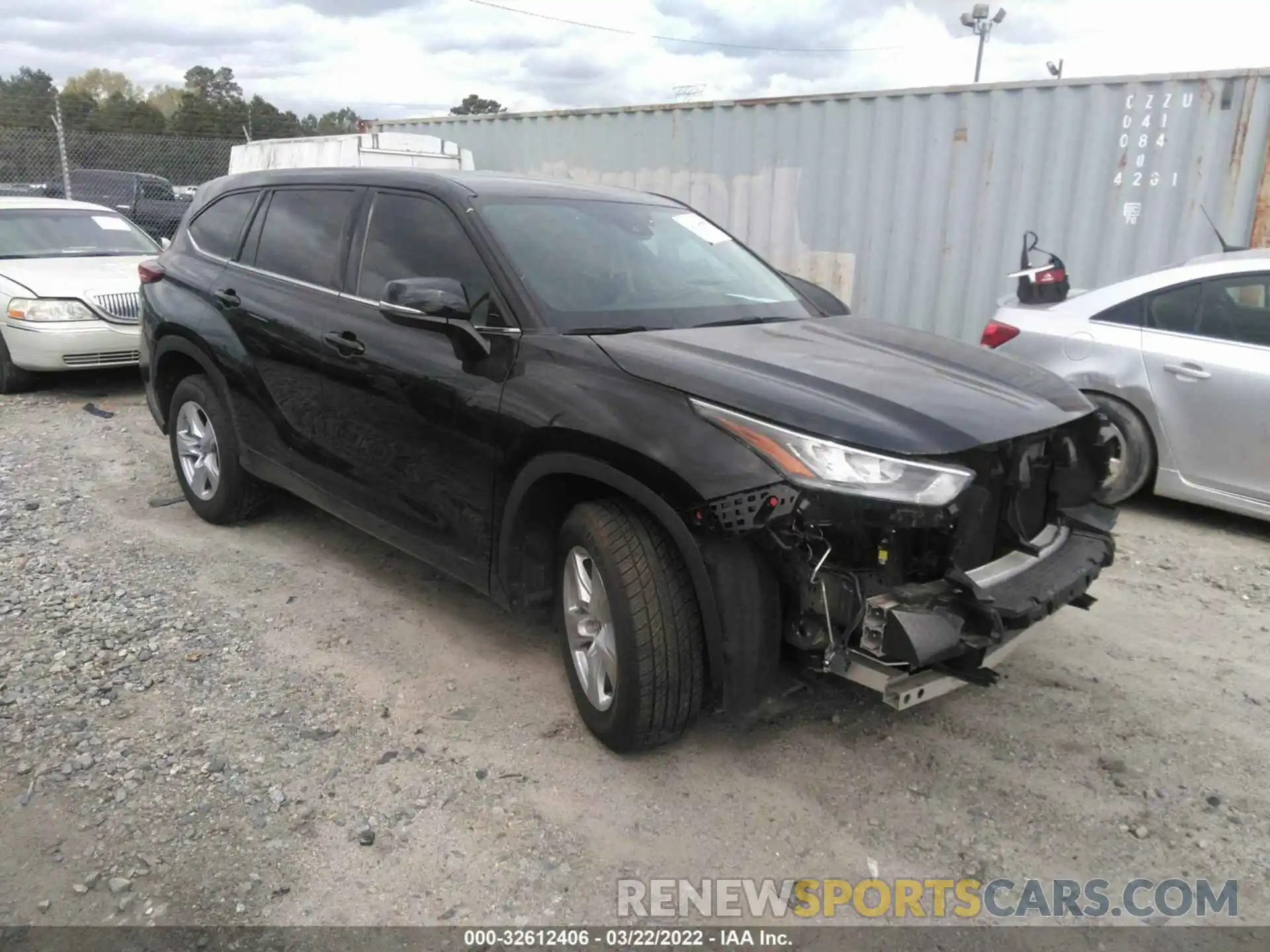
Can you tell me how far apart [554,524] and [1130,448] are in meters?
3.78

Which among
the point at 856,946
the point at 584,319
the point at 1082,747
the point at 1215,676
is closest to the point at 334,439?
the point at 584,319

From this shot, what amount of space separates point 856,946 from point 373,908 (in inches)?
48.5

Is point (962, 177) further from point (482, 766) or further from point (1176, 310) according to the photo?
point (482, 766)

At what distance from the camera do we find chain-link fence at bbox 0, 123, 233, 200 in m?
13.3

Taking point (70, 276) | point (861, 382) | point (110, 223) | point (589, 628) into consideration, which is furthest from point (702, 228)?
point (110, 223)

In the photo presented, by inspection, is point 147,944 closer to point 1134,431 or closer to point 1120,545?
point 1120,545

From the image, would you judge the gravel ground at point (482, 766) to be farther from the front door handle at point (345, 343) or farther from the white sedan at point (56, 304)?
the white sedan at point (56, 304)

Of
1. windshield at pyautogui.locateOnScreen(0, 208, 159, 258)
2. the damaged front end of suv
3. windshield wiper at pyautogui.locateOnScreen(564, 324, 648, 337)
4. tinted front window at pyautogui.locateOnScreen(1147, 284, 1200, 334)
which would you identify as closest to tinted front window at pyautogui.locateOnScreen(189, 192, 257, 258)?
windshield wiper at pyautogui.locateOnScreen(564, 324, 648, 337)

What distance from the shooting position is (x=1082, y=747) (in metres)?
3.19

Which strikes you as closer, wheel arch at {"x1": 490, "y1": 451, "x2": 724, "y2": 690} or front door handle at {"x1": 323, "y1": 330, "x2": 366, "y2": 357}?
wheel arch at {"x1": 490, "y1": 451, "x2": 724, "y2": 690}

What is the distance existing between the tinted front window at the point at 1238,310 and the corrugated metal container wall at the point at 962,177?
2125 mm

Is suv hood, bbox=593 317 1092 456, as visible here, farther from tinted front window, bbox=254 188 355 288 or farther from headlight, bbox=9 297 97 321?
headlight, bbox=9 297 97 321

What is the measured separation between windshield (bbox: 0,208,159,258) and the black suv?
536 centimetres

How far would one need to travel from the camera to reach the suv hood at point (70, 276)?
7871 mm
